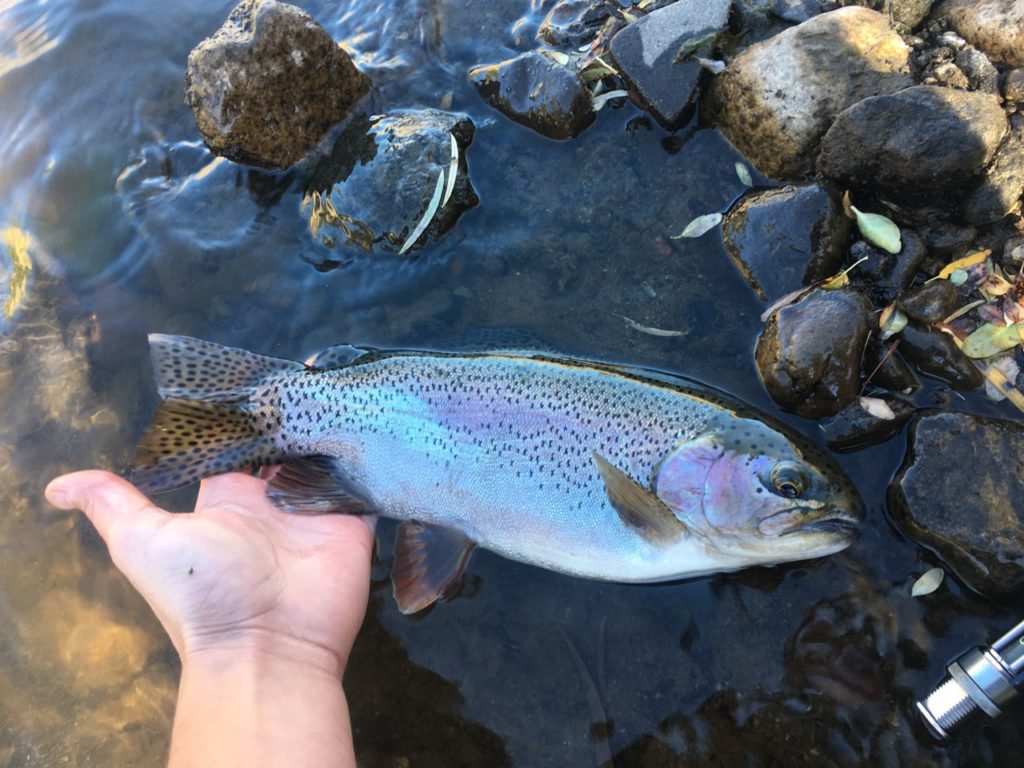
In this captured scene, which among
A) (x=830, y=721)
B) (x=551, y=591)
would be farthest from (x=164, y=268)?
(x=830, y=721)

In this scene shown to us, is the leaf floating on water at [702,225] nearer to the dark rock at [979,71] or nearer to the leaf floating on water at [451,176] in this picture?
the leaf floating on water at [451,176]

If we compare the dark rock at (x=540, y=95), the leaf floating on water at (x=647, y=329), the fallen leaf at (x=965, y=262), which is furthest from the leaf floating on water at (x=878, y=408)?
the dark rock at (x=540, y=95)

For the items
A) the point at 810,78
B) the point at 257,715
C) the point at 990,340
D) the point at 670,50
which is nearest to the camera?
the point at 257,715

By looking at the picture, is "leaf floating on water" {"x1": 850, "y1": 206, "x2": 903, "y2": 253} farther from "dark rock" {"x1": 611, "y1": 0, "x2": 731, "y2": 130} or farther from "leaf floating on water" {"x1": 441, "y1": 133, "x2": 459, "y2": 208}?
"leaf floating on water" {"x1": 441, "y1": 133, "x2": 459, "y2": 208}

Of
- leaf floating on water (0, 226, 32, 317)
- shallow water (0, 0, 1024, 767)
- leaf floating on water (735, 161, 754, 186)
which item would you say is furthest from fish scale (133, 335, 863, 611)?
leaf floating on water (0, 226, 32, 317)

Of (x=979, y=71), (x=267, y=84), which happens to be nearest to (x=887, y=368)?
(x=979, y=71)

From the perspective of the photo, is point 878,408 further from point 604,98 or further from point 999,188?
point 604,98
